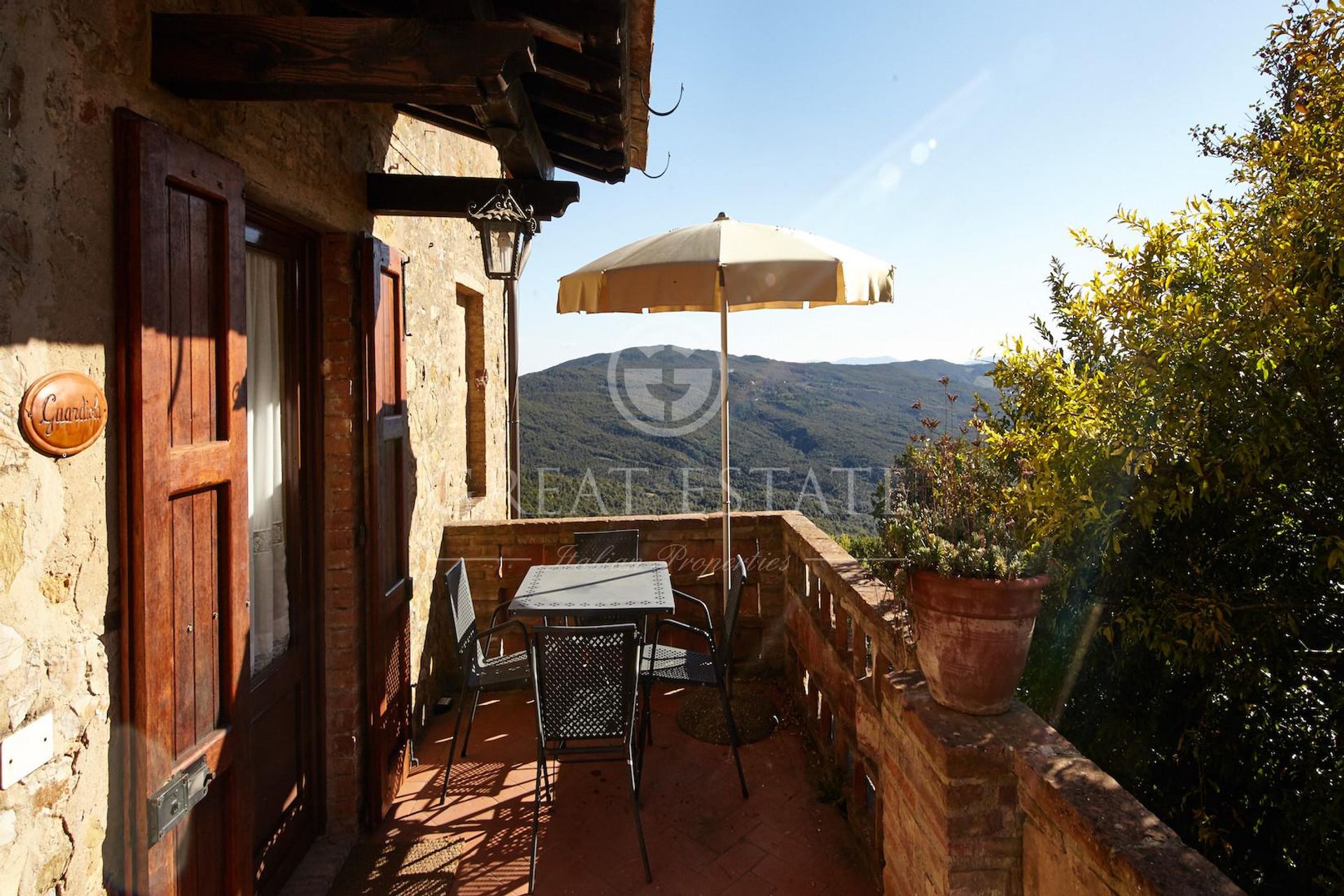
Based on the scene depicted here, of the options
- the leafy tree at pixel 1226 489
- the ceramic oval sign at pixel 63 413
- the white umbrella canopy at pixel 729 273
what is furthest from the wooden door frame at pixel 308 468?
the leafy tree at pixel 1226 489

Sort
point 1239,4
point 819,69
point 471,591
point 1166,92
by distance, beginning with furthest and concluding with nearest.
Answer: point 819,69 < point 471,591 < point 1166,92 < point 1239,4

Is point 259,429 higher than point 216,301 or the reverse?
the reverse

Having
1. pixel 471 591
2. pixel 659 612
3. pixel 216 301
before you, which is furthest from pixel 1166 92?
pixel 471 591

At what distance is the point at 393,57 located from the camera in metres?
1.91

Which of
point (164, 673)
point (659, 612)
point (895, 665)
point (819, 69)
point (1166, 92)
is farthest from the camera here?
point (819, 69)

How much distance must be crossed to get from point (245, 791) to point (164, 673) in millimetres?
568

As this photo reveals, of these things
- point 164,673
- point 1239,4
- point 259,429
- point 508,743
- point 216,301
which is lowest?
point 508,743

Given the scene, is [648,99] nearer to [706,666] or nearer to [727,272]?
[727,272]

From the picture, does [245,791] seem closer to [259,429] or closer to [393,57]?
[259,429]

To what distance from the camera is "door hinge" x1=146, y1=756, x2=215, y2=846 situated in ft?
5.53

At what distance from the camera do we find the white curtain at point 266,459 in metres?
2.61

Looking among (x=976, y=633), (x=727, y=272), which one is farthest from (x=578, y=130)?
(x=976, y=633)

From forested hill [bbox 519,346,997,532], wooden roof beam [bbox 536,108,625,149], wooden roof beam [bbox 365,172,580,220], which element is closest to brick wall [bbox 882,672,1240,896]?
forested hill [bbox 519,346,997,532]

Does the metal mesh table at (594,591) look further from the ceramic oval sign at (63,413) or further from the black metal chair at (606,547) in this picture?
the ceramic oval sign at (63,413)
